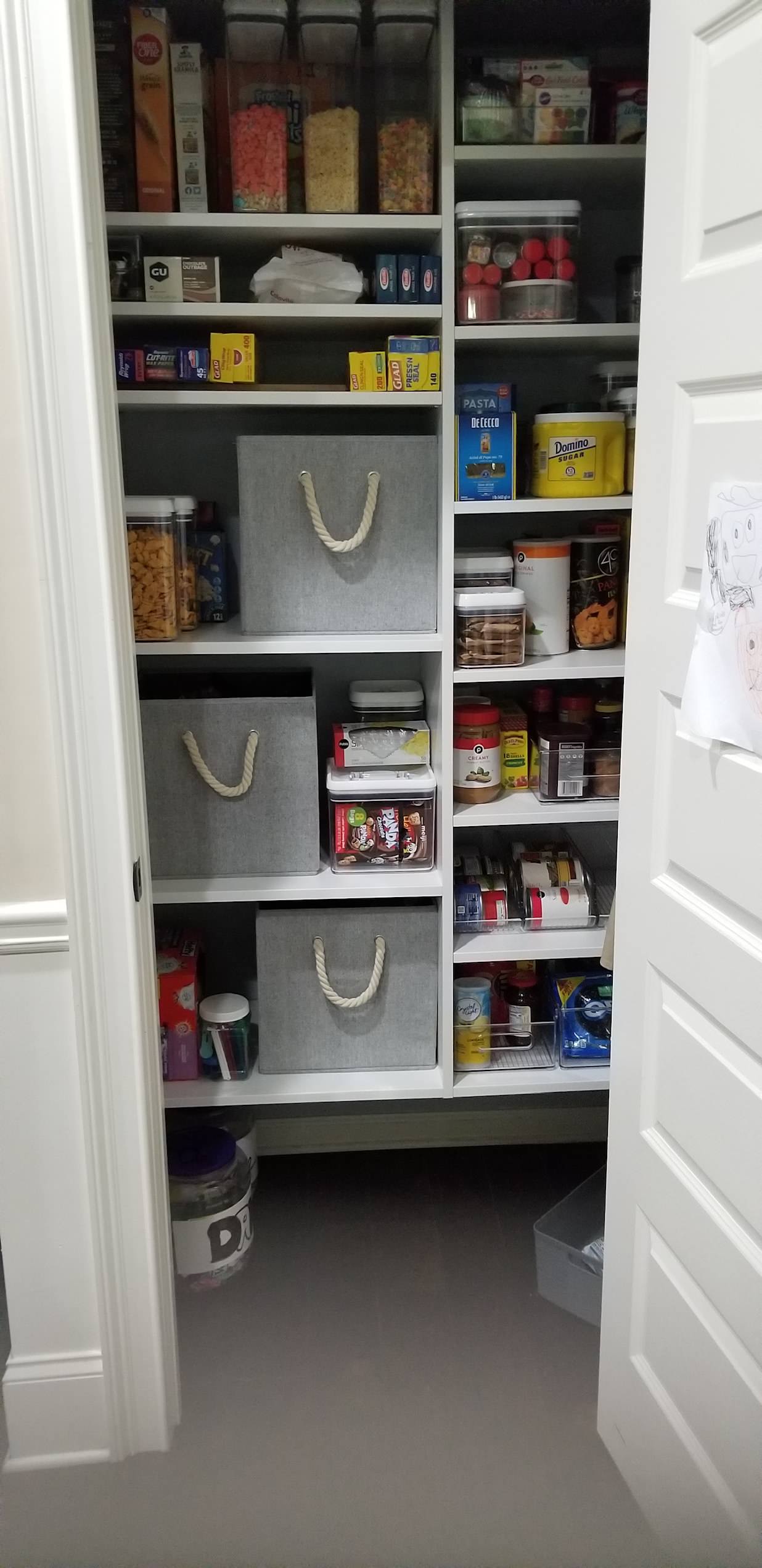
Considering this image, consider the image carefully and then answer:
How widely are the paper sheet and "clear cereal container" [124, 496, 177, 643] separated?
0.90 metres

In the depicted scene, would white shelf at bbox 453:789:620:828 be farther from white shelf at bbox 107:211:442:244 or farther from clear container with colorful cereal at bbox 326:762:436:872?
white shelf at bbox 107:211:442:244

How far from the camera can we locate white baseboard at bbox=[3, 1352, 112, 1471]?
1664 millimetres

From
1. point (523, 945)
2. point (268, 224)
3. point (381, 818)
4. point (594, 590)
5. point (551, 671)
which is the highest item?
point (268, 224)

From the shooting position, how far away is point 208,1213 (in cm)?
205

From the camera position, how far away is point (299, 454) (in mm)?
1829

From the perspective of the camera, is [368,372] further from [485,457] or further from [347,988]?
[347,988]

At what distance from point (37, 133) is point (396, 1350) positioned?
181 cm

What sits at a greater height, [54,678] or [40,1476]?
[54,678]

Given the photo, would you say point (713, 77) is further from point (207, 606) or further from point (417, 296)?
point (207, 606)

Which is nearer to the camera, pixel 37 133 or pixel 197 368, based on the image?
pixel 37 133

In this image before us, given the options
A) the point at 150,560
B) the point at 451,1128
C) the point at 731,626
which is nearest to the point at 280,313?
the point at 150,560

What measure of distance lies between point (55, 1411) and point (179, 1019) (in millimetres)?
613

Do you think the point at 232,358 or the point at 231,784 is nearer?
the point at 232,358

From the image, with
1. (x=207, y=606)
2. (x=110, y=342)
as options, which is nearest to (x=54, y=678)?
(x=110, y=342)
